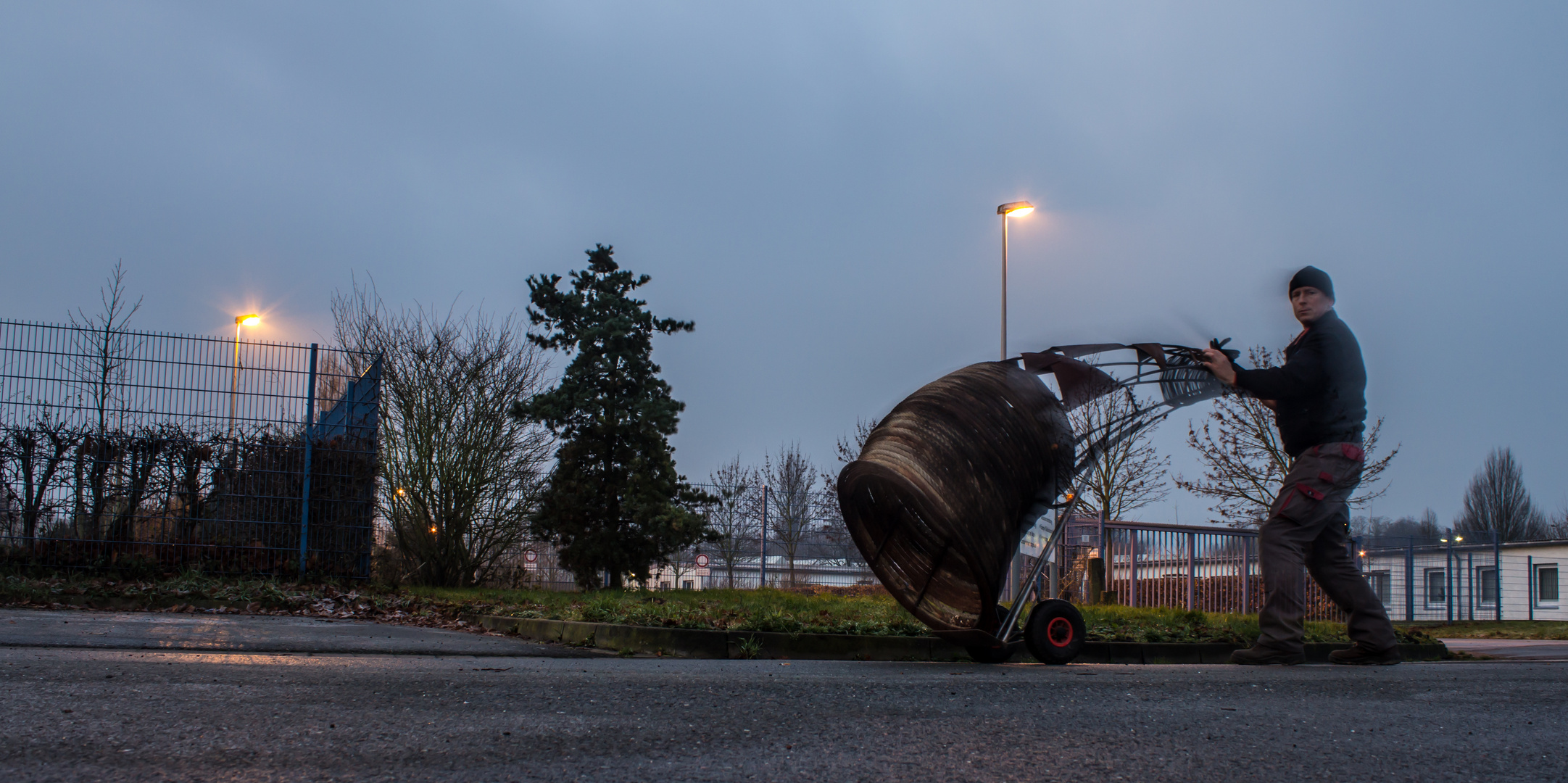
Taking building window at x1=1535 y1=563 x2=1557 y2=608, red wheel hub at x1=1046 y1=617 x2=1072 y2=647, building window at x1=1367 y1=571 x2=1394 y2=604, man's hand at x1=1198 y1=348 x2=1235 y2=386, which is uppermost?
man's hand at x1=1198 y1=348 x2=1235 y2=386

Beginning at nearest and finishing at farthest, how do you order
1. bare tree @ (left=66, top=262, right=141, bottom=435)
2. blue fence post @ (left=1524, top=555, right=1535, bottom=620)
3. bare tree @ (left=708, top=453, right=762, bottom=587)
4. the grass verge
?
the grass verge → bare tree @ (left=66, top=262, right=141, bottom=435) → blue fence post @ (left=1524, top=555, right=1535, bottom=620) → bare tree @ (left=708, top=453, right=762, bottom=587)

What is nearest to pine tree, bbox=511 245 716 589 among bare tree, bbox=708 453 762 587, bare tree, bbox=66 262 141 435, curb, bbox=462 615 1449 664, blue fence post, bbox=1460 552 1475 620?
bare tree, bbox=66 262 141 435

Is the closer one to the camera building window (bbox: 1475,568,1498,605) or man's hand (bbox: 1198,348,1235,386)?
man's hand (bbox: 1198,348,1235,386)

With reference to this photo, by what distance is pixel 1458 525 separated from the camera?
2179 inches

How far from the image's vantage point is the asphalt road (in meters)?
2.36

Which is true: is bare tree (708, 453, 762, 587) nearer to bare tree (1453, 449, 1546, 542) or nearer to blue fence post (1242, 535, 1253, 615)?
blue fence post (1242, 535, 1253, 615)

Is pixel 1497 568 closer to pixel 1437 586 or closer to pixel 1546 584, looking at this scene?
pixel 1437 586

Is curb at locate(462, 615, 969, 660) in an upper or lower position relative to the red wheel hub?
lower

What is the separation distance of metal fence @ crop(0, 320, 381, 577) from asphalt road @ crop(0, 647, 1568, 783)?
801 centimetres

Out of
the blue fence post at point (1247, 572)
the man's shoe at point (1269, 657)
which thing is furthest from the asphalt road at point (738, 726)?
the blue fence post at point (1247, 572)

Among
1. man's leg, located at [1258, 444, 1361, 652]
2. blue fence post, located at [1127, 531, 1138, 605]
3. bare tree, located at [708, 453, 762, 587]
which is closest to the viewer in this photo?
man's leg, located at [1258, 444, 1361, 652]

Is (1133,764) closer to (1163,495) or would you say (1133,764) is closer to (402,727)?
(402,727)

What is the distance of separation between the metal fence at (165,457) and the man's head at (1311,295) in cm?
1090

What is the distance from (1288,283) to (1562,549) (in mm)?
28728
